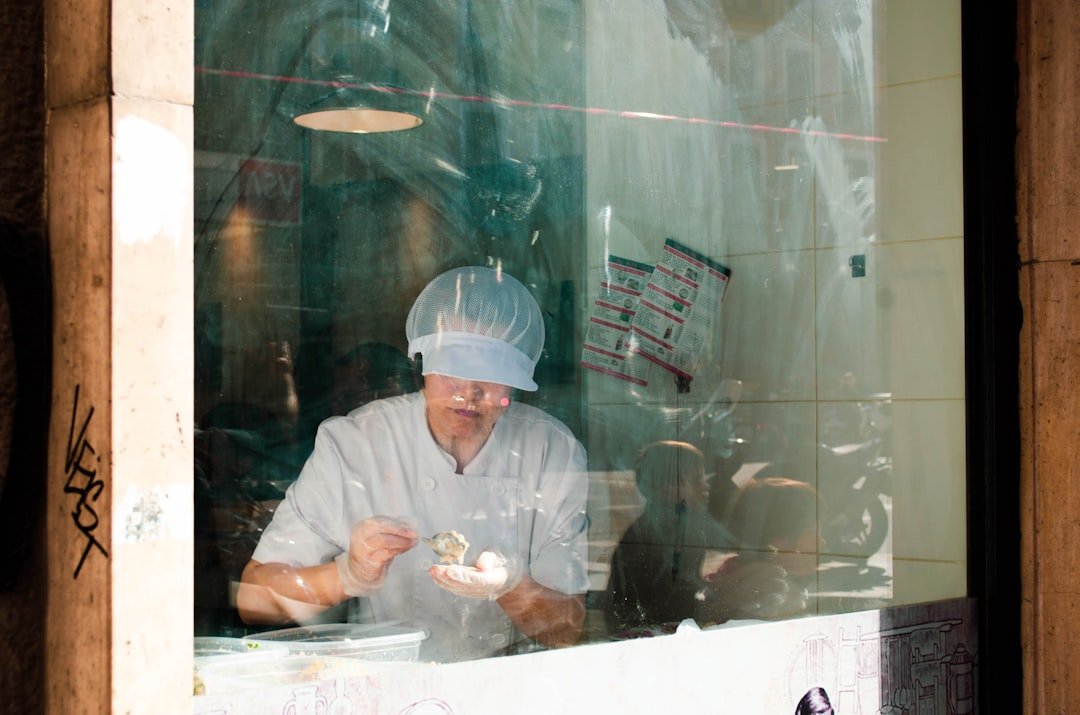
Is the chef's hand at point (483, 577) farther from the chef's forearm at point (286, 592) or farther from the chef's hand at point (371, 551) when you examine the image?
the chef's forearm at point (286, 592)

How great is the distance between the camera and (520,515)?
2.53 metres

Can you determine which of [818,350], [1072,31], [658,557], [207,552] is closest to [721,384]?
[818,350]

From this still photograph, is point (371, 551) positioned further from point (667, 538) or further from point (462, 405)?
point (667, 538)

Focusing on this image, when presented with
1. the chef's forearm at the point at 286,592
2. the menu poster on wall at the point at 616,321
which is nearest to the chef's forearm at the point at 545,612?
the chef's forearm at the point at 286,592

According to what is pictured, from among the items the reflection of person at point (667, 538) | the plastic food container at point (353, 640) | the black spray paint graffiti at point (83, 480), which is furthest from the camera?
the reflection of person at point (667, 538)

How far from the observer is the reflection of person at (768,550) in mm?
2611

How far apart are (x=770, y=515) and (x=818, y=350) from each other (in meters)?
0.40

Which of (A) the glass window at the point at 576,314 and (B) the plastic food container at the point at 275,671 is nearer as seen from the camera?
(B) the plastic food container at the point at 275,671

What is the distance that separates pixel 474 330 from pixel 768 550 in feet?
2.80

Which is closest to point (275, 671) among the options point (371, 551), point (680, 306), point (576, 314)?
point (371, 551)

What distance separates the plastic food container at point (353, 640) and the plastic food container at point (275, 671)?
4 centimetres

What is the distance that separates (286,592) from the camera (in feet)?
7.05

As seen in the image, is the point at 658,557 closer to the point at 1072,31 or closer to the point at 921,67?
the point at 921,67

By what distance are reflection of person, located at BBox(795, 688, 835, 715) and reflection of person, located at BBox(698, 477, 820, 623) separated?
0.72 feet
